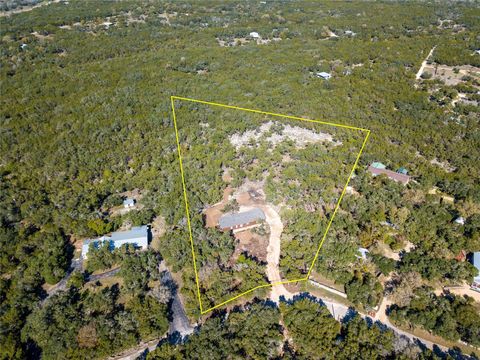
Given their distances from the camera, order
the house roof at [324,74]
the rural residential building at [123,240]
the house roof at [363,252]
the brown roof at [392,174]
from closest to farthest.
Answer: the house roof at [363,252] < the rural residential building at [123,240] < the brown roof at [392,174] < the house roof at [324,74]

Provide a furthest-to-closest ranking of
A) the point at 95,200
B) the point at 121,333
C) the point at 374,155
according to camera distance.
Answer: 1. the point at 374,155
2. the point at 95,200
3. the point at 121,333

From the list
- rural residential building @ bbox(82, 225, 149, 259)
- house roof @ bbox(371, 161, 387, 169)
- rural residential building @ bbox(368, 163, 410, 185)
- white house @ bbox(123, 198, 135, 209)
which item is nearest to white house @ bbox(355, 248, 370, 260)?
rural residential building @ bbox(368, 163, 410, 185)

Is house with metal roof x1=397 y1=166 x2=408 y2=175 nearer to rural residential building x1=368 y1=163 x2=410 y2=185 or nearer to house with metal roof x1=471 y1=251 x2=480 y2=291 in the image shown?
rural residential building x1=368 y1=163 x2=410 y2=185

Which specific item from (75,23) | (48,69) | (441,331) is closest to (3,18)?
(75,23)

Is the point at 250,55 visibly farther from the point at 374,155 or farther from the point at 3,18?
the point at 3,18

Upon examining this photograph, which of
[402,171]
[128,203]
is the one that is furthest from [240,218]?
[402,171]

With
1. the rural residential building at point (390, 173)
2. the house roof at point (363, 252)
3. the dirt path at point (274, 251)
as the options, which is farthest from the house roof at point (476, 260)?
the dirt path at point (274, 251)

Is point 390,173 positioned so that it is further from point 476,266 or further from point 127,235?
point 127,235

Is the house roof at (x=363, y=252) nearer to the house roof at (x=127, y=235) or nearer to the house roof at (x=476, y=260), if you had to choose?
the house roof at (x=476, y=260)
